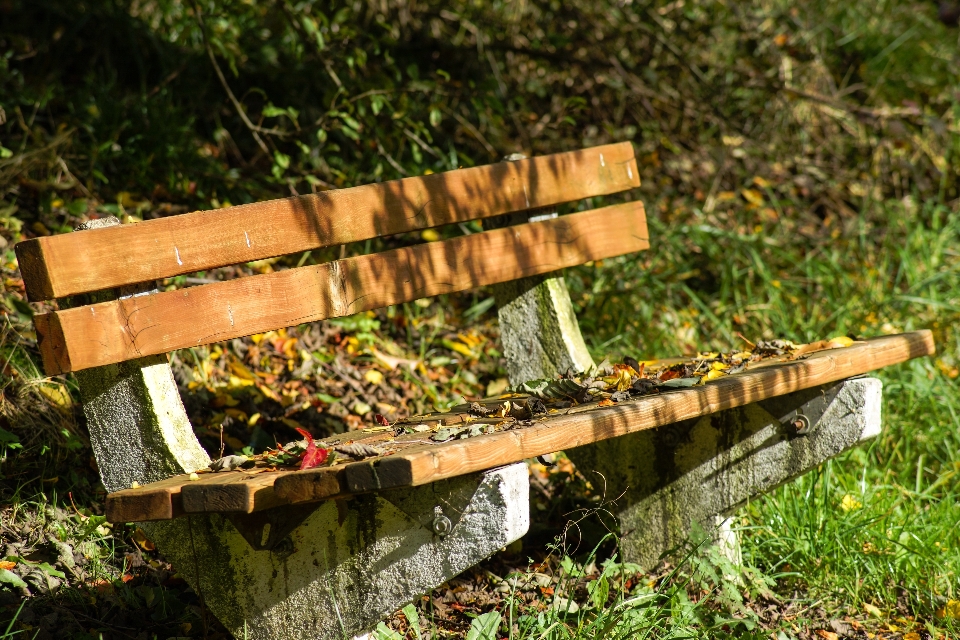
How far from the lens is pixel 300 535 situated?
196cm

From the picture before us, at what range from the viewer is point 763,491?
2629mm

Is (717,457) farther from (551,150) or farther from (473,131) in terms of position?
(551,150)

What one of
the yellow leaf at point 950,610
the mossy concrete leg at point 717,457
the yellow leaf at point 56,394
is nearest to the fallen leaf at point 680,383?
the mossy concrete leg at point 717,457

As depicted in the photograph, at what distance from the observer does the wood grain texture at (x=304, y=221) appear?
1.93 m

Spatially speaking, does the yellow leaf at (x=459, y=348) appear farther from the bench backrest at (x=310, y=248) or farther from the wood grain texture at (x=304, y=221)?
the wood grain texture at (x=304, y=221)

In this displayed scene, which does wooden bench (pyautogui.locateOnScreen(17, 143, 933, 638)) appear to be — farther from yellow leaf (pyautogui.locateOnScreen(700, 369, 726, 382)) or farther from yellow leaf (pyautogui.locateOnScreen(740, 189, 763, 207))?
yellow leaf (pyautogui.locateOnScreen(740, 189, 763, 207))

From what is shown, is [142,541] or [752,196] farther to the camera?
[752,196]

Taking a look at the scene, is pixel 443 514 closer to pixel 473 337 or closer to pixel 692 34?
pixel 473 337

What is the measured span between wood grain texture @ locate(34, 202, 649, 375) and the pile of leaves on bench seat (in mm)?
310

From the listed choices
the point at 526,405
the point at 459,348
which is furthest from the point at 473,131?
the point at 526,405

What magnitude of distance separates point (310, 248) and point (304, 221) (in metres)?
0.08

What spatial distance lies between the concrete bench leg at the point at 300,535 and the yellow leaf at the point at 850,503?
1.51 m

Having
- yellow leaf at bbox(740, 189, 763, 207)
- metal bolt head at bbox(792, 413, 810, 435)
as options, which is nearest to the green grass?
yellow leaf at bbox(740, 189, 763, 207)

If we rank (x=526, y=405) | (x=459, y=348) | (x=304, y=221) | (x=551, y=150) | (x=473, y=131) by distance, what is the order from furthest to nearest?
(x=551, y=150)
(x=473, y=131)
(x=459, y=348)
(x=304, y=221)
(x=526, y=405)
